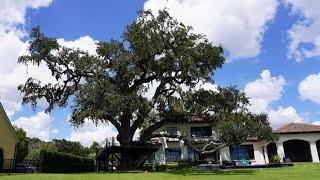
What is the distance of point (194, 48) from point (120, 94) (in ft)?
27.2

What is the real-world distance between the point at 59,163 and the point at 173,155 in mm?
23871

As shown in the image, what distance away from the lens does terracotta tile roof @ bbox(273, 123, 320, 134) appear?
5478 cm

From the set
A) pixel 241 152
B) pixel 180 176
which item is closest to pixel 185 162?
pixel 241 152

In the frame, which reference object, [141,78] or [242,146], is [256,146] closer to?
[242,146]

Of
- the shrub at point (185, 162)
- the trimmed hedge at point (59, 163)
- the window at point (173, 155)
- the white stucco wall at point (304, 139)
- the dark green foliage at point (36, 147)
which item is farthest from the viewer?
the dark green foliage at point (36, 147)

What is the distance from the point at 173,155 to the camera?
187 ft

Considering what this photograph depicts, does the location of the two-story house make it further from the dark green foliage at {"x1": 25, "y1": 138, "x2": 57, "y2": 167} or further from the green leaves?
the dark green foliage at {"x1": 25, "y1": 138, "x2": 57, "y2": 167}

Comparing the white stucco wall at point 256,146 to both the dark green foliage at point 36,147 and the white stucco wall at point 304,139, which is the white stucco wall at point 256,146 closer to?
the white stucco wall at point 304,139

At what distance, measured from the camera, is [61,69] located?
39969mm

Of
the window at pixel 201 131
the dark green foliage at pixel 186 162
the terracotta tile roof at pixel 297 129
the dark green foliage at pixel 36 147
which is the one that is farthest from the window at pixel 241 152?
the dark green foliage at pixel 36 147

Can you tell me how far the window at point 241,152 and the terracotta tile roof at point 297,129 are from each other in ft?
14.8

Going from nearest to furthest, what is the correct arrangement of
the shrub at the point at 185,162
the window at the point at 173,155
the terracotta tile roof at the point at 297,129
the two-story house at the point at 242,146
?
the shrub at the point at 185,162, the terracotta tile roof at the point at 297,129, the two-story house at the point at 242,146, the window at the point at 173,155

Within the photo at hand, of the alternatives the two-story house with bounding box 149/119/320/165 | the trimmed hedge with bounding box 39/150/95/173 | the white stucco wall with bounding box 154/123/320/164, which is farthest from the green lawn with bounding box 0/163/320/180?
the white stucco wall with bounding box 154/123/320/164

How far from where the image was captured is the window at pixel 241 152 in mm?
57062
